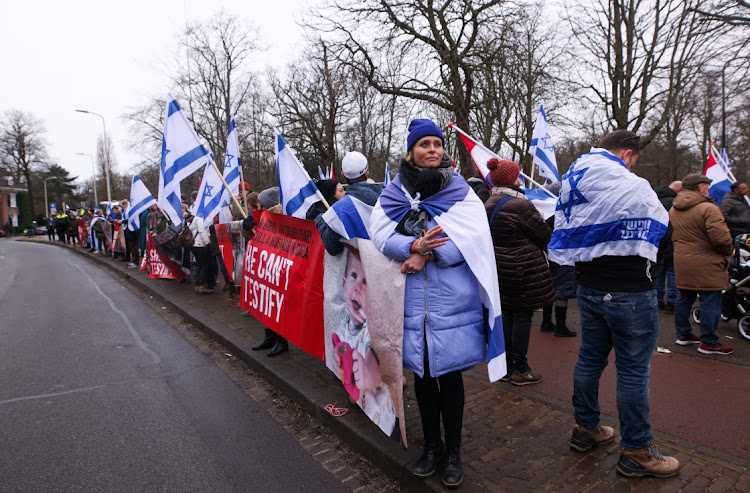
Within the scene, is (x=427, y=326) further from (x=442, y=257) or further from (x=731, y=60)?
(x=731, y=60)

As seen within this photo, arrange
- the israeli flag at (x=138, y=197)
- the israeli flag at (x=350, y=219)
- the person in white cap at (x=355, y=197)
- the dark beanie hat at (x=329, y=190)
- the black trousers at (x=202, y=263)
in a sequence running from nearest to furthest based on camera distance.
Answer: the israeli flag at (x=350, y=219) → the person in white cap at (x=355, y=197) → the dark beanie hat at (x=329, y=190) → the black trousers at (x=202, y=263) → the israeli flag at (x=138, y=197)

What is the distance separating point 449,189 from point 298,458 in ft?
7.09

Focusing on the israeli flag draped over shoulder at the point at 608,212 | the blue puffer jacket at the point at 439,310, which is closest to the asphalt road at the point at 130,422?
the blue puffer jacket at the point at 439,310

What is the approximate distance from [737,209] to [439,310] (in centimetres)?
677

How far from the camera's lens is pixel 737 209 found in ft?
23.2

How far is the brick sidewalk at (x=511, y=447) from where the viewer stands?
265cm

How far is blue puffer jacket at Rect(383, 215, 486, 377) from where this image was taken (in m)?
2.56

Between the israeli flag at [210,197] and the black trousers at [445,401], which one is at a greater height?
the israeli flag at [210,197]

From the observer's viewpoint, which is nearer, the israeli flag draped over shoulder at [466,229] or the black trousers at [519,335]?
the israeli flag draped over shoulder at [466,229]

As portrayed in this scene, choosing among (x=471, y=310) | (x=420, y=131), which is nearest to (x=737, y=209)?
(x=471, y=310)

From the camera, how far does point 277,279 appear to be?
480cm

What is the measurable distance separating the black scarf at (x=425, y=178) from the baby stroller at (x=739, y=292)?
4.76m

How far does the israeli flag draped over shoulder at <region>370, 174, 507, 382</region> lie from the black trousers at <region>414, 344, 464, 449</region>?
0.24 metres

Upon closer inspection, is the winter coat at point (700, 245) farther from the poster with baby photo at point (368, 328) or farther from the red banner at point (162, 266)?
the red banner at point (162, 266)
